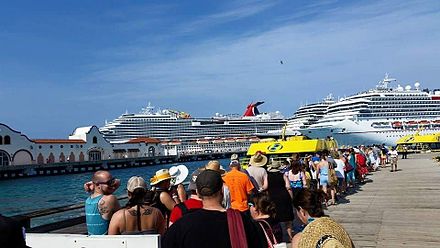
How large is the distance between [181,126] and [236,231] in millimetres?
102736

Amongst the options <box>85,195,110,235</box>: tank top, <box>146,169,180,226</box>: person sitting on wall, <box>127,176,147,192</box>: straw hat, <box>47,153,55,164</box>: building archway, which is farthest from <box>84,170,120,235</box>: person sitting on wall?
<box>47,153,55,164</box>: building archway

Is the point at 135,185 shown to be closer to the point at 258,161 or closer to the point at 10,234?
the point at 10,234

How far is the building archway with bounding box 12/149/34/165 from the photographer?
64.4 metres

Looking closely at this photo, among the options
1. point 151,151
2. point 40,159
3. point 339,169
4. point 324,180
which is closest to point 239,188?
point 324,180

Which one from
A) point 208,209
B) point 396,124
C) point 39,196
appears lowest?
point 39,196

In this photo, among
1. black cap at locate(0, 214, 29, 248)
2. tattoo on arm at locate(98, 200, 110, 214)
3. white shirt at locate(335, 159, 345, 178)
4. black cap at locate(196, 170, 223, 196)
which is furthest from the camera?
white shirt at locate(335, 159, 345, 178)

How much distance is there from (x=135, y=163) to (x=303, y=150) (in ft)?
220

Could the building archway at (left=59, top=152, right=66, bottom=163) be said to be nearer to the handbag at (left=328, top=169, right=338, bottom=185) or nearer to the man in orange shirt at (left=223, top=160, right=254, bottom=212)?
the handbag at (left=328, top=169, right=338, bottom=185)

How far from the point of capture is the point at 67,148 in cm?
7156

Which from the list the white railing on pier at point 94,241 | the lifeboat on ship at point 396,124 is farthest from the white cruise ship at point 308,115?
the white railing on pier at point 94,241

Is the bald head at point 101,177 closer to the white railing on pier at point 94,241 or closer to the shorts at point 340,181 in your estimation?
the white railing on pier at point 94,241

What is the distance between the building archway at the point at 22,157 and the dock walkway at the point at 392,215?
194 ft

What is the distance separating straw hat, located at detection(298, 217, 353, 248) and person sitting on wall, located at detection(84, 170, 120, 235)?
193cm

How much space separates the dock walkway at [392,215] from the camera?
693cm
